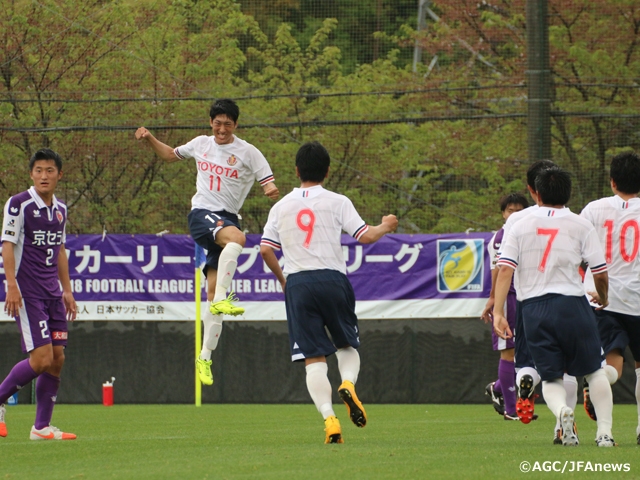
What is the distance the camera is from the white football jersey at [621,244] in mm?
8125

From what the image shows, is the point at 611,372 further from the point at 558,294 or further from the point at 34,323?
the point at 34,323

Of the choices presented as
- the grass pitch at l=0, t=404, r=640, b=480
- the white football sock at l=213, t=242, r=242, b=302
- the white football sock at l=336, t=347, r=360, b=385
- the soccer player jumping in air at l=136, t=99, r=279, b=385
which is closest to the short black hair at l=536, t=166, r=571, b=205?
the grass pitch at l=0, t=404, r=640, b=480

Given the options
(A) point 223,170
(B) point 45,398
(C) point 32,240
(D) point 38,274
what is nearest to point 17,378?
(B) point 45,398

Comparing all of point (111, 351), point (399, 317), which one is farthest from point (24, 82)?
point (399, 317)

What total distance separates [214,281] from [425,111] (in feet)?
28.3

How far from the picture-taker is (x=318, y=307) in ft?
26.1

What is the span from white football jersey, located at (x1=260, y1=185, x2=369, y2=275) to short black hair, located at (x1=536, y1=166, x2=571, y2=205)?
1.28 m

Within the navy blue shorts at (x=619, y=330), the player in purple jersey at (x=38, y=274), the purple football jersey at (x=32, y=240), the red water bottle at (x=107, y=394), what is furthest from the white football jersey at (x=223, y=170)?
the red water bottle at (x=107, y=394)

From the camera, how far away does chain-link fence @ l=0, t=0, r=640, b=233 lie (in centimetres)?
1686

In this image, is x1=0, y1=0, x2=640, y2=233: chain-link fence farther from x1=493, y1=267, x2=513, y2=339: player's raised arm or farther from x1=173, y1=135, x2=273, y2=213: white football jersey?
x1=493, y1=267, x2=513, y2=339: player's raised arm

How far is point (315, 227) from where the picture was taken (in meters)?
7.92

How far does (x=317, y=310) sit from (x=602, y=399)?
6.81ft

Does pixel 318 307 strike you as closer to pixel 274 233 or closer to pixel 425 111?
pixel 274 233

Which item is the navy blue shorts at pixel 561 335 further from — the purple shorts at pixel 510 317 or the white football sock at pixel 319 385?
the purple shorts at pixel 510 317
